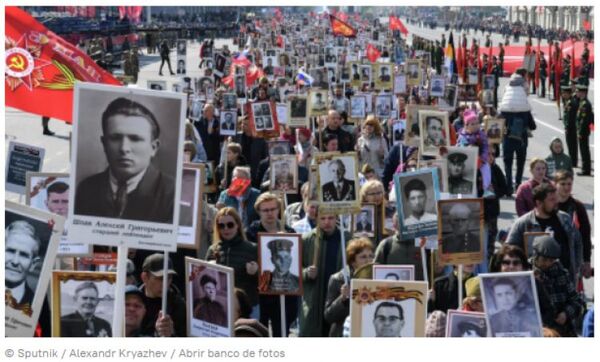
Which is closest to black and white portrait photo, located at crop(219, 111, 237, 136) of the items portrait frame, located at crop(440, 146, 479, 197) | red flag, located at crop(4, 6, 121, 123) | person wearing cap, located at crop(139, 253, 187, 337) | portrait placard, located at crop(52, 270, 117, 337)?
red flag, located at crop(4, 6, 121, 123)

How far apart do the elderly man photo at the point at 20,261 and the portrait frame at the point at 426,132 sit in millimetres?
6337

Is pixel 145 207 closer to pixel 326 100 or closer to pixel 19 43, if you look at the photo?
pixel 19 43

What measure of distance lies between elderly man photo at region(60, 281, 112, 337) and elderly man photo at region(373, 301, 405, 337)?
125cm

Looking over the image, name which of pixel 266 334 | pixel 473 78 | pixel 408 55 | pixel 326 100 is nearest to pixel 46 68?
pixel 266 334

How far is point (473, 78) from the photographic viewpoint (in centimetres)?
2817

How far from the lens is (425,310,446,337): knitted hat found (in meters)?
6.22

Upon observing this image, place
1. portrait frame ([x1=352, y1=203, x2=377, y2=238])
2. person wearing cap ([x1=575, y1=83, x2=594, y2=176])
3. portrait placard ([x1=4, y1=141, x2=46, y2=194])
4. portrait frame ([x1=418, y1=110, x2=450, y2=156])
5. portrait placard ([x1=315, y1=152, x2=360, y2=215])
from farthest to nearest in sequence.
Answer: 1. person wearing cap ([x1=575, y1=83, x2=594, y2=176])
2. portrait frame ([x1=418, y1=110, x2=450, y2=156])
3. portrait placard ([x1=4, y1=141, x2=46, y2=194])
4. portrait frame ([x1=352, y1=203, x2=377, y2=238])
5. portrait placard ([x1=315, y1=152, x2=360, y2=215])

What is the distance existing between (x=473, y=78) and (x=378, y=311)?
22.4m

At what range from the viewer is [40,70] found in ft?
34.8

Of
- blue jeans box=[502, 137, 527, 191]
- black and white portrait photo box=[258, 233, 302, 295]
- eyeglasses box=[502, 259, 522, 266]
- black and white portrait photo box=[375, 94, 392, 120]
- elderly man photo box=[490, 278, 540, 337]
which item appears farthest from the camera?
black and white portrait photo box=[375, 94, 392, 120]

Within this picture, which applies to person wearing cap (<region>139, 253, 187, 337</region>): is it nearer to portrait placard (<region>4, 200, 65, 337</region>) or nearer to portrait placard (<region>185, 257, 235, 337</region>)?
→ portrait placard (<region>185, 257, 235, 337</region>)

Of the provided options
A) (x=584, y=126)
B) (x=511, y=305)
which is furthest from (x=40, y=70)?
(x=584, y=126)

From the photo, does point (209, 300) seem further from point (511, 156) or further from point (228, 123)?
point (511, 156)

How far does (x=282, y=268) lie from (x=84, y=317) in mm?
1731
